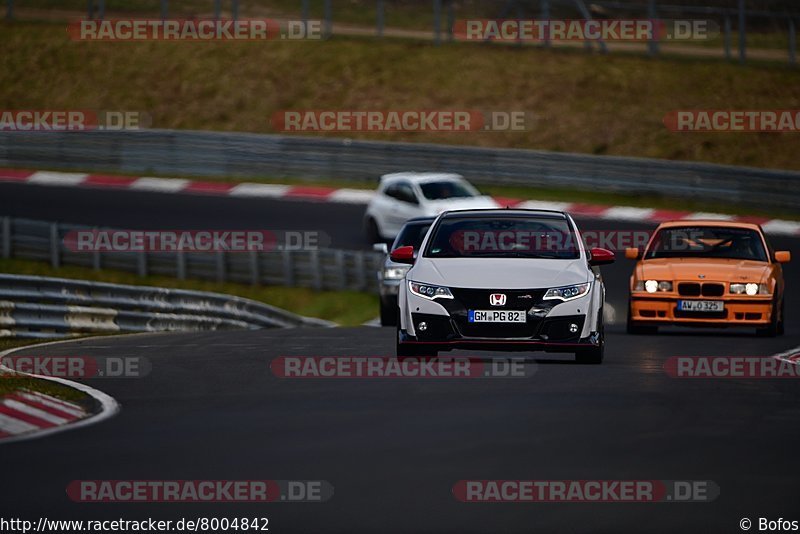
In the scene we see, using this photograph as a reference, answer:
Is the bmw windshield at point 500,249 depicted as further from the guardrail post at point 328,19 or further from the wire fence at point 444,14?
the guardrail post at point 328,19

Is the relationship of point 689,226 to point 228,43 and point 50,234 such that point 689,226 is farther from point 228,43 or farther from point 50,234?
point 228,43

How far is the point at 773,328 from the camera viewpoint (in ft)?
60.5

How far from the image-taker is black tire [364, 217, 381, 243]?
30.4 metres

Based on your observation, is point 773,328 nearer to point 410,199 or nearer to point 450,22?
point 410,199

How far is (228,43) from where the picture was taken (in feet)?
155

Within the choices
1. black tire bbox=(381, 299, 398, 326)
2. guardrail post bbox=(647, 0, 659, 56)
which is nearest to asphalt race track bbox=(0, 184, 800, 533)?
black tire bbox=(381, 299, 398, 326)

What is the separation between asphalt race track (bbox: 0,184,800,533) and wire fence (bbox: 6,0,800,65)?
81.3 ft

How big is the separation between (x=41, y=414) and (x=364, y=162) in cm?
2586

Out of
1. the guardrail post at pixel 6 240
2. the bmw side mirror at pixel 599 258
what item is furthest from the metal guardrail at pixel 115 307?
the bmw side mirror at pixel 599 258

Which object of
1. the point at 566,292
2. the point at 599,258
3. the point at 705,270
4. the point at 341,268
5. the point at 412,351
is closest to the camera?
the point at 566,292

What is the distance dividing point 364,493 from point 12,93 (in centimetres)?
3991

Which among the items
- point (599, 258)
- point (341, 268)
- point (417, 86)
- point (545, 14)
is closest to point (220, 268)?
point (341, 268)

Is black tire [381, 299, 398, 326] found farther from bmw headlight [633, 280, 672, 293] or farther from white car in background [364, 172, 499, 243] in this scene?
white car in background [364, 172, 499, 243]

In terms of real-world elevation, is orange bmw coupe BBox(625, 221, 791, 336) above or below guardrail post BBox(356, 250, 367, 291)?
above
